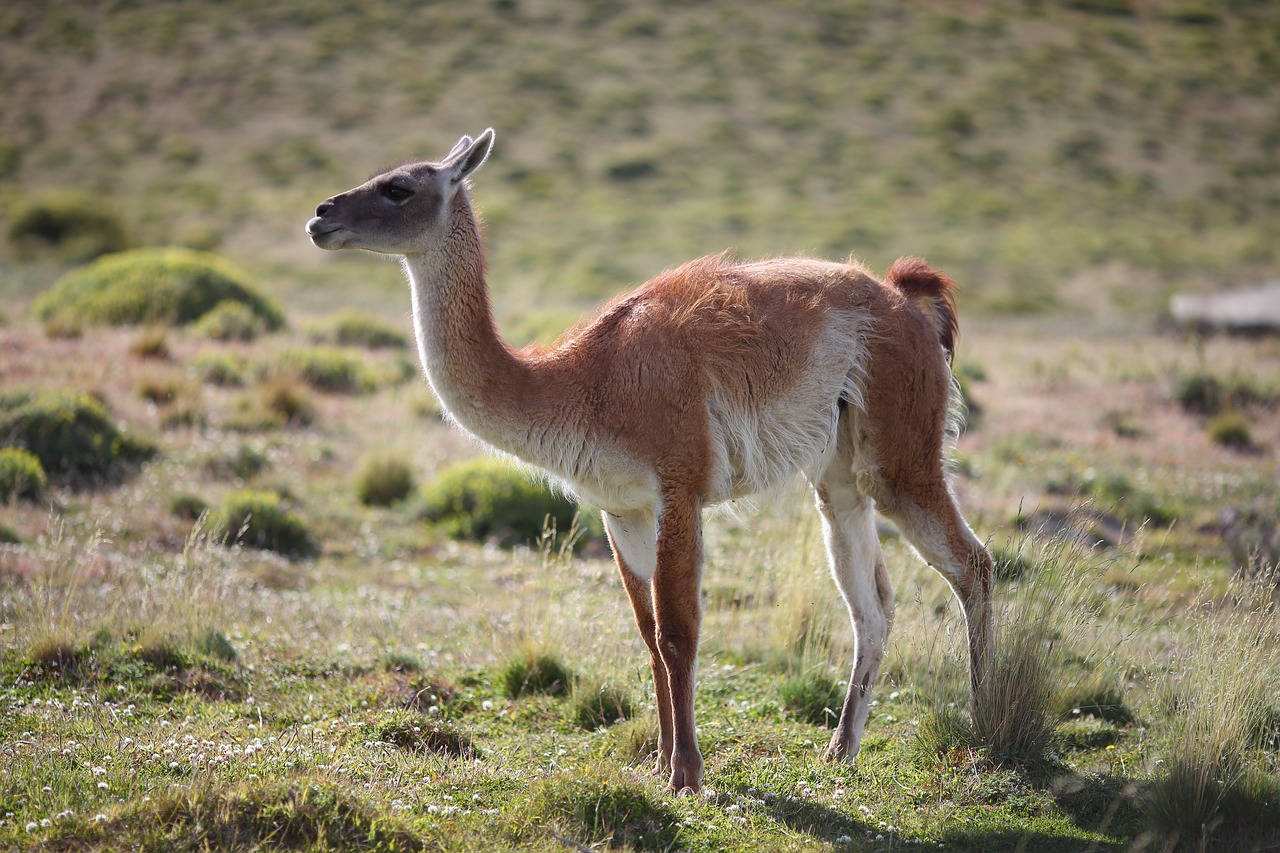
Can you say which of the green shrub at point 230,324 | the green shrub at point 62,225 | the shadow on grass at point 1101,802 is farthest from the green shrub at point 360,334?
the green shrub at point 62,225

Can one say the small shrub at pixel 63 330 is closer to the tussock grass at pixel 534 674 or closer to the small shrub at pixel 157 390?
the small shrub at pixel 157 390

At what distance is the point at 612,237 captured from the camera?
3594 cm

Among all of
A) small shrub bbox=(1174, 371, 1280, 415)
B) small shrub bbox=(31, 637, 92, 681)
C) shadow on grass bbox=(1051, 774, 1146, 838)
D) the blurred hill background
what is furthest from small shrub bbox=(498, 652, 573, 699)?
the blurred hill background

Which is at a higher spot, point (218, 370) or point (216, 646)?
point (218, 370)

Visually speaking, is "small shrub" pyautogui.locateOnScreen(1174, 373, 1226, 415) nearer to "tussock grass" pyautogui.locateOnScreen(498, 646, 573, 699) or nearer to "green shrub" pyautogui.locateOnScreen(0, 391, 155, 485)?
"tussock grass" pyautogui.locateOnScreen(498, 646, 573, 699)

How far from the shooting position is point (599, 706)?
6.16 meters

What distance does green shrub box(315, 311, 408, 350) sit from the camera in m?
16.7

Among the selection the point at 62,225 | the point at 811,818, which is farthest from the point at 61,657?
the point at 62,225

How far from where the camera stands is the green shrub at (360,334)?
1672 cm

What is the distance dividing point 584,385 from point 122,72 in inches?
1884

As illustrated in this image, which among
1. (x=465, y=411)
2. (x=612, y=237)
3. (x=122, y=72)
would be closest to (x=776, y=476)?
(x=465, y=411)

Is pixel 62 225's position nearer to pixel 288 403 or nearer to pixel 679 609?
pixel 288 403

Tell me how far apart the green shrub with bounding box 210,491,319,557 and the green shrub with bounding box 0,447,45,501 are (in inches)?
63.8

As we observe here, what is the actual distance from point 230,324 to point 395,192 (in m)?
11.2
